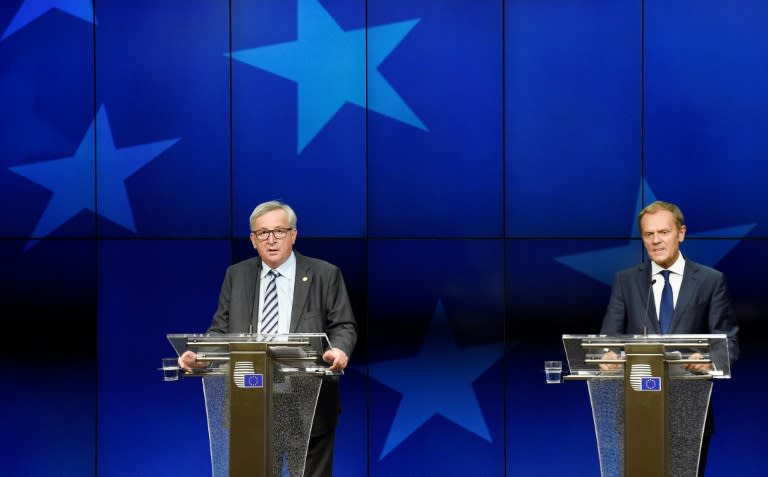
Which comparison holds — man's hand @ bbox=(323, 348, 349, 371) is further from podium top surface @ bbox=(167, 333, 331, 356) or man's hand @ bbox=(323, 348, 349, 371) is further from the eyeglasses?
the eyeglasses

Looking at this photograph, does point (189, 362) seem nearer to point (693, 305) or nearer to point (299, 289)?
point (299, 289)

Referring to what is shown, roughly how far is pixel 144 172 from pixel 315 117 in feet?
3.85

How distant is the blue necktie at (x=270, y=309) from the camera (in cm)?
416

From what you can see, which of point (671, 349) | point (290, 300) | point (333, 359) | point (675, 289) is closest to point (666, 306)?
point (675, 289)

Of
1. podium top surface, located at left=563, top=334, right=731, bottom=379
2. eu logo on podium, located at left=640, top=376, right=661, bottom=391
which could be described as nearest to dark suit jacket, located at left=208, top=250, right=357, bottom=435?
podium top surface, located at left=563, top=334, right=731, bottom=379

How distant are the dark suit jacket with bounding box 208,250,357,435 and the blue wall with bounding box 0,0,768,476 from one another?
1430 millimetres

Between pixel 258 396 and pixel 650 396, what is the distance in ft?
4.65

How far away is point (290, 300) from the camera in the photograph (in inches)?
167

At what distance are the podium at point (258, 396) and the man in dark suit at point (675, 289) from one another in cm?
153

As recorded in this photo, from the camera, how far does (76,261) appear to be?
19.3 ft

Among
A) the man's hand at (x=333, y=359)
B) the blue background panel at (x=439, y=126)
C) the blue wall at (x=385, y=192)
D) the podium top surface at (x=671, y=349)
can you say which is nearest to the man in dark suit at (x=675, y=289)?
the podium top surface at (x=671, y=349)

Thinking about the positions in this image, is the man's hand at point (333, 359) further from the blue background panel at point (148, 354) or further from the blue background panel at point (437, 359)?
the blue background panel at point (148, 354)

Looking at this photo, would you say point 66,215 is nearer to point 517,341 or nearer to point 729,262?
point 517,341

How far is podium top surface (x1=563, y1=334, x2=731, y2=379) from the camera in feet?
10.7
